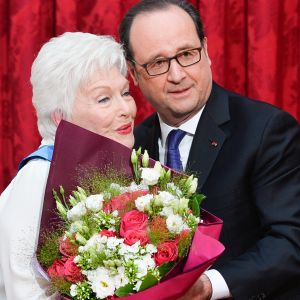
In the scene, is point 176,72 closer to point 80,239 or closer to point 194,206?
point 194,206

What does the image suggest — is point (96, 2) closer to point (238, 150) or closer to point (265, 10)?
point (265, 10)

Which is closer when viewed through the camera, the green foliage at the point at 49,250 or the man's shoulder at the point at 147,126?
the green foliage at the point at 49,250

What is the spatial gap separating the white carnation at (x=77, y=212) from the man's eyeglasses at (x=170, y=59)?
807 millimetres

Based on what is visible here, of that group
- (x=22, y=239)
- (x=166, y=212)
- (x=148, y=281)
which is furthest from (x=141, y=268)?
(x=22, y=239)

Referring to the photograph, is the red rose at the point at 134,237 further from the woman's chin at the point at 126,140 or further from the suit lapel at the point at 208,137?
the suit lapel at the point at 208,137

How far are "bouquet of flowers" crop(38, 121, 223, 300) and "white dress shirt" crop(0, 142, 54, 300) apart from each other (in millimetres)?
73

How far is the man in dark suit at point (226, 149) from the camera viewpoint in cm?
194

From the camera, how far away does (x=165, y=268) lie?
4.84ft

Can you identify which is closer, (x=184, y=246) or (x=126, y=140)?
(x=184, y=246)

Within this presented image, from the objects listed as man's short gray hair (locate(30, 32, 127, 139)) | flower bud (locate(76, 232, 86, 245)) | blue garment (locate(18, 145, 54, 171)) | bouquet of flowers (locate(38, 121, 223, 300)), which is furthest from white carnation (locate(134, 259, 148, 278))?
man's short gray hair (locate(30, 32, 127, 139))

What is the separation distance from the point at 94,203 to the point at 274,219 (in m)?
0.67

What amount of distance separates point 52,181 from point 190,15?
88cm

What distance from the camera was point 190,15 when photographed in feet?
7.45

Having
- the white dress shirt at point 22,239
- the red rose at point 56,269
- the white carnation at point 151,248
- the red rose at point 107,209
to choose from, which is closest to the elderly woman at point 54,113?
the white dress shirt at point 22,239
